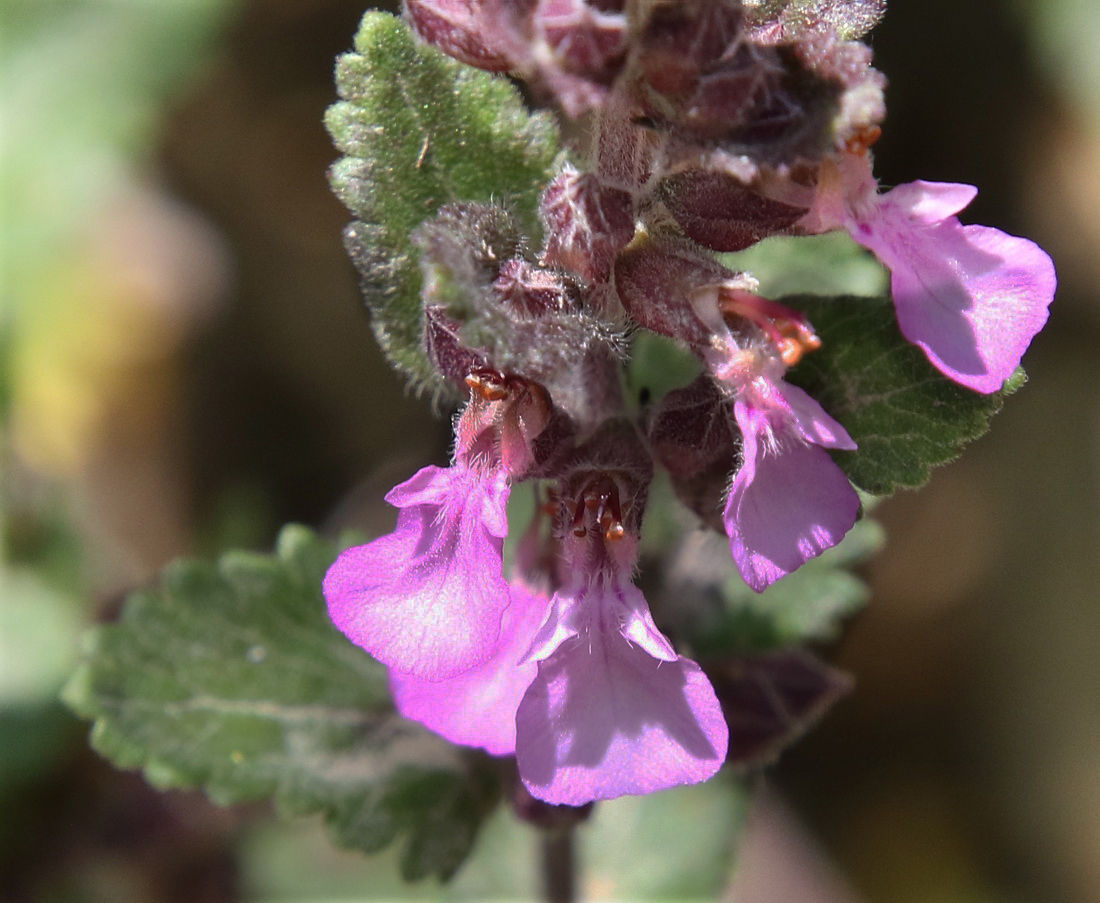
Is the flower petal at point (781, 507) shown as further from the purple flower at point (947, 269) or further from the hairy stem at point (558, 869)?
the hairy stem at point (558, 869)

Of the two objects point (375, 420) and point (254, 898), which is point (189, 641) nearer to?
point (254, 898)

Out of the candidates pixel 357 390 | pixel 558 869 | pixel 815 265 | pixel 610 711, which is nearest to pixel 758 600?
pixel 815 265

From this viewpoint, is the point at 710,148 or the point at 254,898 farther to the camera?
the point at 254,898

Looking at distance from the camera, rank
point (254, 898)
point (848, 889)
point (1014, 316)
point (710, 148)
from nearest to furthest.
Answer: point (710, 148) → point (1014, 316) → point (254, 898) → point (848, 889)

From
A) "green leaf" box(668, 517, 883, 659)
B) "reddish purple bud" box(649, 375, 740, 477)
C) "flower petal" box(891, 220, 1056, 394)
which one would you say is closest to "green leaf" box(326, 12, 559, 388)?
"reddish purple bud" box(649, 375, 740, 477)

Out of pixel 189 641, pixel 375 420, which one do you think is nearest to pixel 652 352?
pixel 189 641
